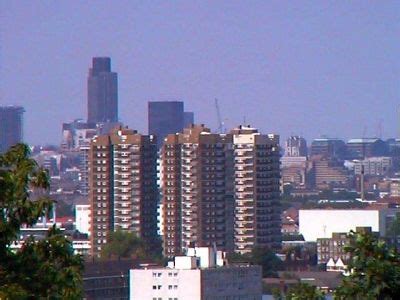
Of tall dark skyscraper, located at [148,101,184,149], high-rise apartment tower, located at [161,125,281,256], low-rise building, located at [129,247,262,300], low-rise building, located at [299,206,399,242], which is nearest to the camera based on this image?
low-rise building, located at [129,247,262,300]

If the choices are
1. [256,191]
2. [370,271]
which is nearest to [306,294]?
[370,271]

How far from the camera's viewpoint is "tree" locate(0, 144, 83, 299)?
10.4 metres

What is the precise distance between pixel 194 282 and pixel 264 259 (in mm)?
16374

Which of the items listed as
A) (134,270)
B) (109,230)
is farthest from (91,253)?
(134,270)

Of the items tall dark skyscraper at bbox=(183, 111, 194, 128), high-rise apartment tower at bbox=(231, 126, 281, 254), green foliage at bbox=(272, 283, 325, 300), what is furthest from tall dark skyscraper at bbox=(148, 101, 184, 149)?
green foliage at bbox=(272, 283, 325, 300)

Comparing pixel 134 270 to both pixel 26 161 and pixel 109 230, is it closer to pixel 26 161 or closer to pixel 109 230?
pixel 109 230

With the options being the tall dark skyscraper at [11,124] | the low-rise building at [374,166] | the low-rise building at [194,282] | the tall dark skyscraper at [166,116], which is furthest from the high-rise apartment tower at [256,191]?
the low-rise building at [374,166]

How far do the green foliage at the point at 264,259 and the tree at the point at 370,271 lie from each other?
49.0m

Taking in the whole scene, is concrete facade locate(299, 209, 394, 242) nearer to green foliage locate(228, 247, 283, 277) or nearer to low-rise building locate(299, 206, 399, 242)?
low-rise building locate(299, 206, 399, 242)

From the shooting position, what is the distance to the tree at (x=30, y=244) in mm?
10352

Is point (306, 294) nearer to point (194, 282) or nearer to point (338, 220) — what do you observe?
point (194, 282)

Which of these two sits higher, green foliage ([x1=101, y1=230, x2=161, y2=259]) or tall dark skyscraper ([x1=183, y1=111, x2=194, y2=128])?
tall dark skyscraper ([x1=183, y1=111, x2=194, y2=128])

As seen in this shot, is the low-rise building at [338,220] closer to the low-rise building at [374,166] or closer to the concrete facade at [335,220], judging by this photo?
the concrete facade at [335,220]

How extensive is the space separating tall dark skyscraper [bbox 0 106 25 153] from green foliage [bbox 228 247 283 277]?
188 feet
